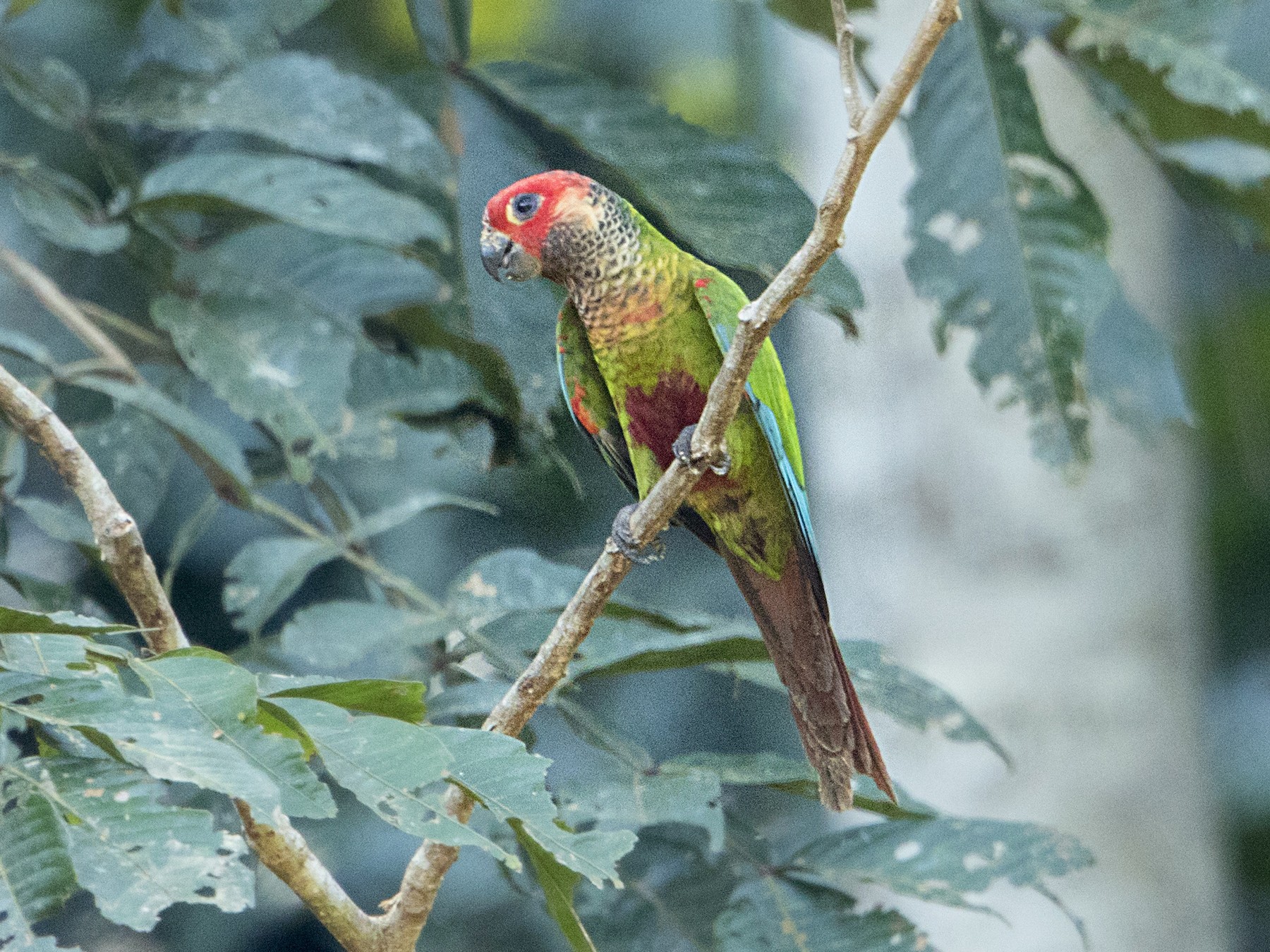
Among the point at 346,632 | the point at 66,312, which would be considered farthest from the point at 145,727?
the point at 66,312

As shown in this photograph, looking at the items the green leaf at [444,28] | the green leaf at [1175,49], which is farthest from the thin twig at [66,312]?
the green leaf at [1175,49]

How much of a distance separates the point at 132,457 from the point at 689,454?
112 cm

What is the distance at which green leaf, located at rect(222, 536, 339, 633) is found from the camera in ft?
6.01

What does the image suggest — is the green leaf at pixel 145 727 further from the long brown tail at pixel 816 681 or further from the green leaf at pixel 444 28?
the green leaf at pixel 444 28

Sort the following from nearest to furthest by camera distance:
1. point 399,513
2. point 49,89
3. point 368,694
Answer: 1. point 368,694
2. point 399,513
3. point 49,89

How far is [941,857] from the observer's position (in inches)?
65.6

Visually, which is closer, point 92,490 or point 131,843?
point 131,843

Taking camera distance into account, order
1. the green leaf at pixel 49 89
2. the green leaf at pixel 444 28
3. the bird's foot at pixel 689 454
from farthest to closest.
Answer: the green leaf at pixel 444 28
the green leaf at pixel 49 89
the bird's foot at pixel 689 454

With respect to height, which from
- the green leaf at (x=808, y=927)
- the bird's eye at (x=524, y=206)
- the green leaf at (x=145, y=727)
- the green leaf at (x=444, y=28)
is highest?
the green leaf at (x=444, y=28)

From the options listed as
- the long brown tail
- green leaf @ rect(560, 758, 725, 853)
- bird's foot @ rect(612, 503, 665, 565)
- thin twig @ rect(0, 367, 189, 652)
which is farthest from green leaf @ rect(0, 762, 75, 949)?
the long brown tail

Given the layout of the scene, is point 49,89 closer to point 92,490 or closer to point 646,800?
point 92,490

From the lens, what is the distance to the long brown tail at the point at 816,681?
4.82 feet

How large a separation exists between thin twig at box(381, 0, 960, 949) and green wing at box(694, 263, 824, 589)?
34 centimetres

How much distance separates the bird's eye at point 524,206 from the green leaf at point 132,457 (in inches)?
28.6
